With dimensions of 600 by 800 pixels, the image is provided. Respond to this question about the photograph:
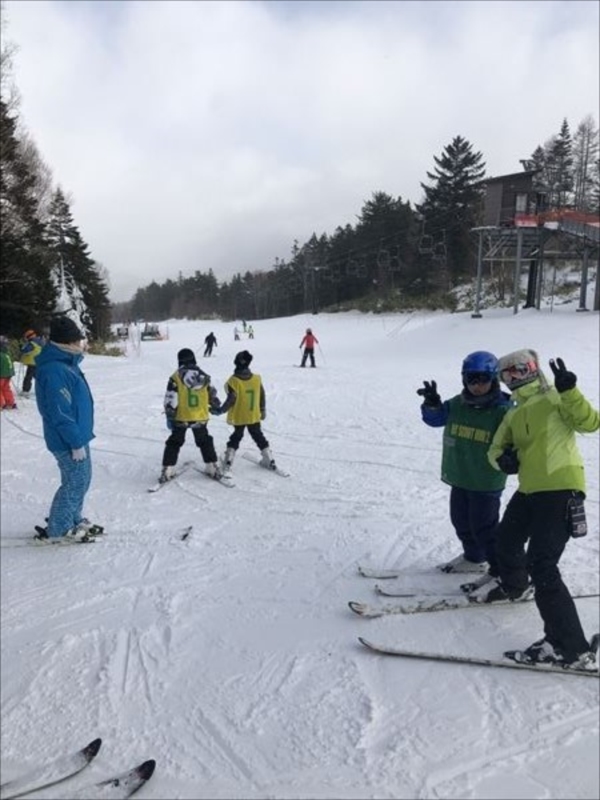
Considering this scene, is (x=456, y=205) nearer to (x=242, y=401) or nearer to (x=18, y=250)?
(x=18, y=250)

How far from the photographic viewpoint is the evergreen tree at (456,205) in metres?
49.4

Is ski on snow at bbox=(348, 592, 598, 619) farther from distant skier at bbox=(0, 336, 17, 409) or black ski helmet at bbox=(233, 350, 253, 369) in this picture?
distant skier at bbox=(0, 336, 17, 409)

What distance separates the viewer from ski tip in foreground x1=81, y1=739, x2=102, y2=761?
2.96 meters

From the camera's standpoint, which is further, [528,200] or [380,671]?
[528,200]

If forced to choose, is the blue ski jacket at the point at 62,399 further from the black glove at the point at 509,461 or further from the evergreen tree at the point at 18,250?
the evergreen tree at the point at 18,250

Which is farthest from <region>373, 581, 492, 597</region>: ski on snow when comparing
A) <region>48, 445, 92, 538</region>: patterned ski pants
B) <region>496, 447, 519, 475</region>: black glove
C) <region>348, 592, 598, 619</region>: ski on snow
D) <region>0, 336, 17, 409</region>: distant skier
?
<region>0, 336, 17, 409</region>: distant skier

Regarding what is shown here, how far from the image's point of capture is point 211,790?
276cm

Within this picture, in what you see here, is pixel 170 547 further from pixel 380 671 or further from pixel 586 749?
pixel 586 749

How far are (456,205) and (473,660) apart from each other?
2000 inches

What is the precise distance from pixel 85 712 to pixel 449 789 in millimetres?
1992

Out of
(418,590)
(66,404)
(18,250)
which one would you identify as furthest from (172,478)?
(18,250)

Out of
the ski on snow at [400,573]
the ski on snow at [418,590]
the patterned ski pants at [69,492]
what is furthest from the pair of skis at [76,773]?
the patterned ski pants at [69,492]

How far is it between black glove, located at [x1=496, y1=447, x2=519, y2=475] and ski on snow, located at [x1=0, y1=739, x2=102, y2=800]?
274cm

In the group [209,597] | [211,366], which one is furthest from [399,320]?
[209,597]
